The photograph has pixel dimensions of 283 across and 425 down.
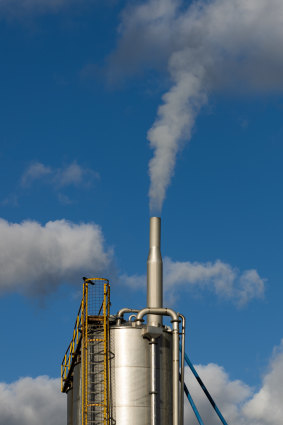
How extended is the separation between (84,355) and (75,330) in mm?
3587

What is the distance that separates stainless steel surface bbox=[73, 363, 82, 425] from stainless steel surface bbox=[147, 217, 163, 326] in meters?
5.46

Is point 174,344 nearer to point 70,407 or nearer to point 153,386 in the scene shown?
point 153,386

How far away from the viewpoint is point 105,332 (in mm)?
45062

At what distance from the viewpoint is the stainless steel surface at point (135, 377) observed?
43.9 metres

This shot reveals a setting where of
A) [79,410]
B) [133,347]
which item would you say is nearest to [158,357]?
[133,347]

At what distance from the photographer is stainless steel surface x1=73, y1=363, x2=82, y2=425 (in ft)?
149

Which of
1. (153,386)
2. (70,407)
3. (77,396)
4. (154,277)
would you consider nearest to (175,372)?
(153,386)

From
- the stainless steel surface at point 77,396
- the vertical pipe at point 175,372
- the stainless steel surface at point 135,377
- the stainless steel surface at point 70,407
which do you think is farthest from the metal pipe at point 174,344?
the stainless steel surface at point 70,407

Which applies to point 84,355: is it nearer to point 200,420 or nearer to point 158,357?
point 158,357

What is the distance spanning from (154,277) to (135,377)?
5.99 metres

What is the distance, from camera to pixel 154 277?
4653cm

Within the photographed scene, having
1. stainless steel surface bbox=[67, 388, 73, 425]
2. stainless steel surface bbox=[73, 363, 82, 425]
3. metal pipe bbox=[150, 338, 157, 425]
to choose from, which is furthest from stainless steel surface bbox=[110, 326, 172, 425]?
stainless steel surface bbox=[67, 388, 73, 425]

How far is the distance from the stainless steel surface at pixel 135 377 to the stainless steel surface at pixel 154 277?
1125 mm

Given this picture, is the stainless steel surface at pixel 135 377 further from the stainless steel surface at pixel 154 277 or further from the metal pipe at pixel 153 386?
the stainless steel surface at pixel 154 277
